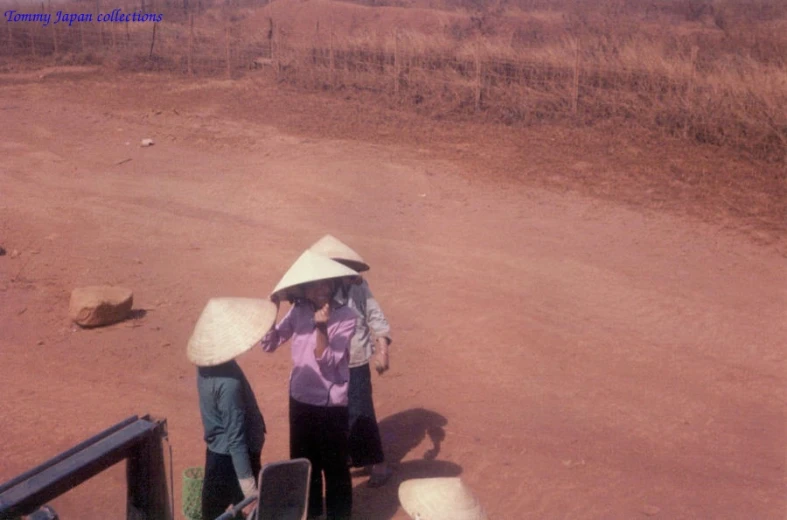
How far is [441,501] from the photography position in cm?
321

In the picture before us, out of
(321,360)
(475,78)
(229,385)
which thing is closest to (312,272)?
(321,360)

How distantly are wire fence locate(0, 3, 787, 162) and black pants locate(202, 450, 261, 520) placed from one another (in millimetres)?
10599

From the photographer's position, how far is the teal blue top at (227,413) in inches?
142

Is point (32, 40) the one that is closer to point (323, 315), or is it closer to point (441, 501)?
point (323, 315)

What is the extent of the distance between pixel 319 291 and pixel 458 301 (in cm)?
396

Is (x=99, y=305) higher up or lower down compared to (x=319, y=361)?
lower down

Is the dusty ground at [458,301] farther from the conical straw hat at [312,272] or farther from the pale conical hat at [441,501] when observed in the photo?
the conical straw hat at [312,272]

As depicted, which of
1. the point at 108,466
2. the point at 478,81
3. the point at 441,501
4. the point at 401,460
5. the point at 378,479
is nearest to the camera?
the point at 108,466

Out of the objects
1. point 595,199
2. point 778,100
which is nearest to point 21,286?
point 595,199

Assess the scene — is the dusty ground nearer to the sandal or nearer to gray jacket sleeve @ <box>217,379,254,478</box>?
the sandal

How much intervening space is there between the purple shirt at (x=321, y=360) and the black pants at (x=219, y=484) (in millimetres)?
383

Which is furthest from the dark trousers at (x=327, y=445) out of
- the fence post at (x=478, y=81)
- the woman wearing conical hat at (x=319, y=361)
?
the fence post at (x=478, y=81)

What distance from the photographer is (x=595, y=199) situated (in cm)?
1091

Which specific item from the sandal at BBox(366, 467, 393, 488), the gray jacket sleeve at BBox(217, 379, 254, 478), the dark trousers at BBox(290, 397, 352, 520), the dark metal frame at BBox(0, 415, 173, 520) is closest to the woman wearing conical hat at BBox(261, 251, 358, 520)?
the dark trousers at BBox(290, 397, 352, 520)
